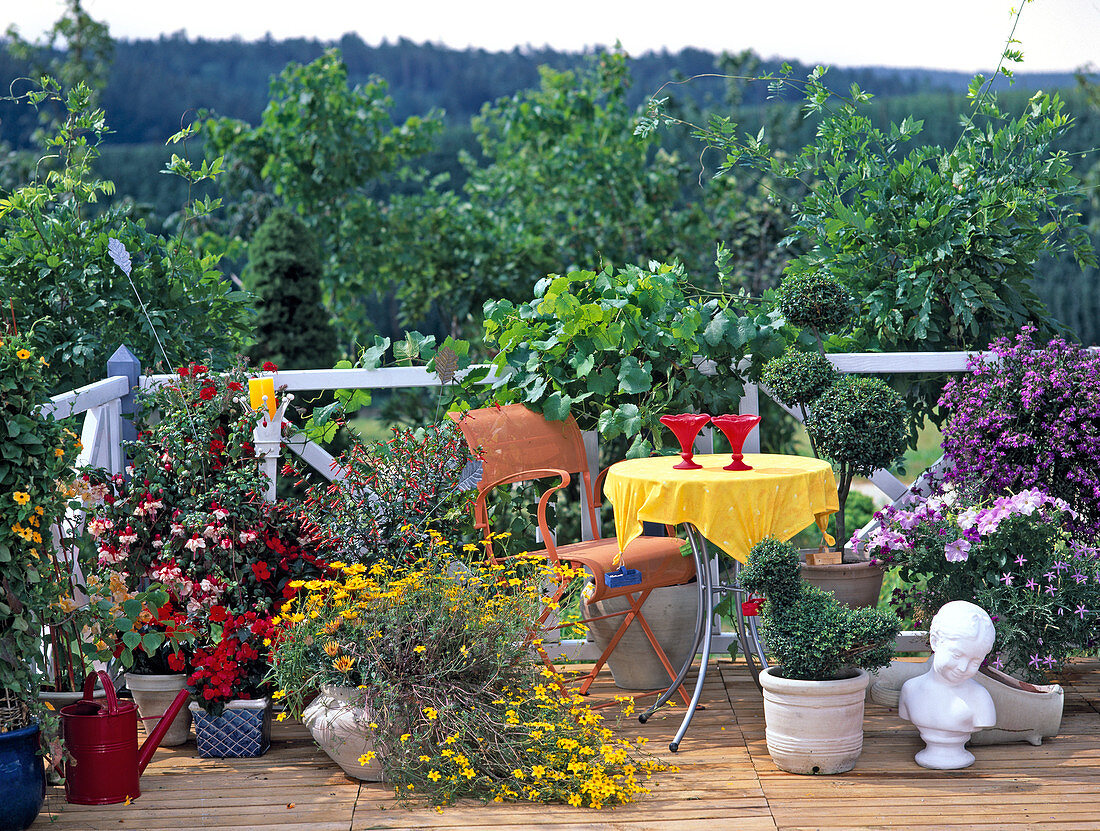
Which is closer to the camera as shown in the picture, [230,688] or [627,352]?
[230,688]

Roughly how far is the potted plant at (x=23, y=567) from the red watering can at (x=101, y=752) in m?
0.08

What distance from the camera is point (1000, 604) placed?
3139mm

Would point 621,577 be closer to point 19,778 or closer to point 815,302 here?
point 815,302

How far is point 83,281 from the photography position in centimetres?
391

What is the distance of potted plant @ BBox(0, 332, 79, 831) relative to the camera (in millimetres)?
2459

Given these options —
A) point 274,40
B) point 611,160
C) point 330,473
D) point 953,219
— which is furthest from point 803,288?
point 274,40

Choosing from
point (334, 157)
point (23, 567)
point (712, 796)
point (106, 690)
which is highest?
point (334, 157)

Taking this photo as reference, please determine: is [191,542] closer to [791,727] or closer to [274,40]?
[791,727]

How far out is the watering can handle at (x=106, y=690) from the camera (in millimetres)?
2670

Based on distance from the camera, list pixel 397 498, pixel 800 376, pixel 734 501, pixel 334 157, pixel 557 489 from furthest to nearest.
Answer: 1. pixel 334 157
2. pixel 557 489
3. pixel 800 376
4. pixel 397 498
5. pixel 734 501

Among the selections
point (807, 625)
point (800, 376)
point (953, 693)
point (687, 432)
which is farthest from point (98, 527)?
point (953, 693)

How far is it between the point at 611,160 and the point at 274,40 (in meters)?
5.49

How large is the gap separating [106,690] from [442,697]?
88 cm

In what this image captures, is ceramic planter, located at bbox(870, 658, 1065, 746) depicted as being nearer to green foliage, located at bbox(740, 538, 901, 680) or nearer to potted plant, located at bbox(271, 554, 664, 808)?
green foliage, located at bbox(740, 538, 901, 680)
